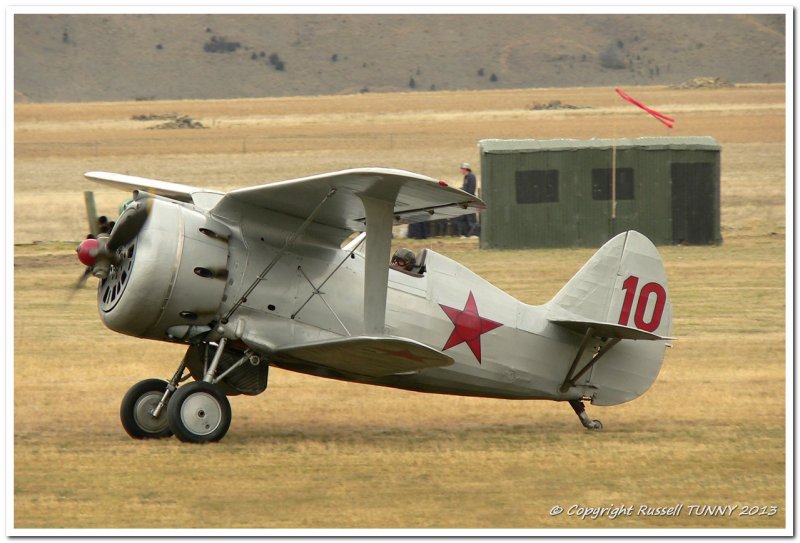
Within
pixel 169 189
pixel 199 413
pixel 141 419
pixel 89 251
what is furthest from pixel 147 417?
pixel 169 189

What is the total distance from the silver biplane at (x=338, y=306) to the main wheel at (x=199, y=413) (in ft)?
0.04

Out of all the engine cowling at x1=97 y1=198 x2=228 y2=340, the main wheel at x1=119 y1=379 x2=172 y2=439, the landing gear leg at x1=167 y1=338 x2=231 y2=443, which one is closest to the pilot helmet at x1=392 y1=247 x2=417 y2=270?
the engine cowling at x1=97 y1=198 x2=228 y2=340

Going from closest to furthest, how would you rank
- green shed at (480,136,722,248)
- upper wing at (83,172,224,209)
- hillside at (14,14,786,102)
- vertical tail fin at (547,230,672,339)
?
upper wing at (83,172,224,209) → vertical tail fin at (547,230,672,339) → green shed at (480,136,722,248) → hillside at (14,14,786,102)

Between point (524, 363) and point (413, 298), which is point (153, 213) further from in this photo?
point (524, 363)

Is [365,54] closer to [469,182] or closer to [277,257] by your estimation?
[469,182]

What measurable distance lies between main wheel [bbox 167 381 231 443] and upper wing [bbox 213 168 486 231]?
4.97ft

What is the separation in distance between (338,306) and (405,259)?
30.5 inches

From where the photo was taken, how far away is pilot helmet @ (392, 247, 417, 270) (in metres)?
11.4

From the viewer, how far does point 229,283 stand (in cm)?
1071

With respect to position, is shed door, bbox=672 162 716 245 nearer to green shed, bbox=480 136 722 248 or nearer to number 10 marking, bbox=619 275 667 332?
green shed, bbox=480 136 722 248

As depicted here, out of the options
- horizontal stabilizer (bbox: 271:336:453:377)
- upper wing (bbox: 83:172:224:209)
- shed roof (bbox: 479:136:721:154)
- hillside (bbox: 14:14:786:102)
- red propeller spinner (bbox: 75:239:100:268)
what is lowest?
hillside (bbox: 14:14:786:102)

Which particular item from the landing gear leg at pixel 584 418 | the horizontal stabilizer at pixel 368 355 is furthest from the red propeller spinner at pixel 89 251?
the landing gear leg at pixel 584 418

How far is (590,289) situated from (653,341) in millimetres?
804

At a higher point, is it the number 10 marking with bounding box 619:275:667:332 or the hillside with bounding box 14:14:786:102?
the number 10 marking with bounding box 619:275:667:332
